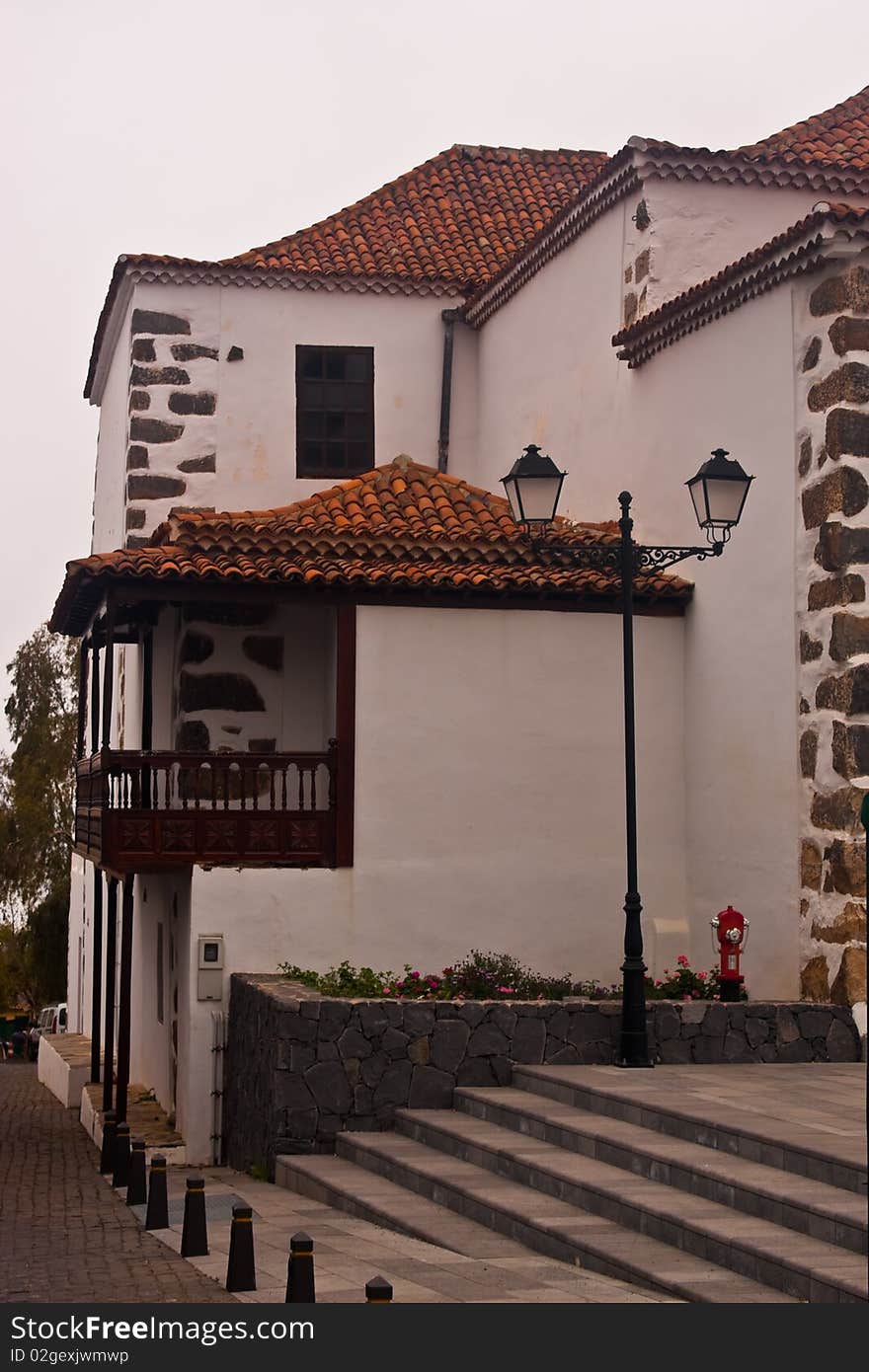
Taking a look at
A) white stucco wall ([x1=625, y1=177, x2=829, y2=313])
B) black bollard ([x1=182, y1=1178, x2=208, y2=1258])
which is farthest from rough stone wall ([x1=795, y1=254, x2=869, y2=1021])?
black bollard ([x1=182, y1=1178, x2=208, y2=1258])

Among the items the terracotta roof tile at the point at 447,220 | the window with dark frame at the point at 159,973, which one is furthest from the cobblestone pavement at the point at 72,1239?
the terracotta roof tile at the point at 447,220

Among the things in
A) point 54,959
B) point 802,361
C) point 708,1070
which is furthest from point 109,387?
point 54,959

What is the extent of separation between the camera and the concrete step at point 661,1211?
8461mm

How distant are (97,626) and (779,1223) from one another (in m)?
10.5

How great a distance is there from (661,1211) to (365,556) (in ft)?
26.6

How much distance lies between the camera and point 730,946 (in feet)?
48.0

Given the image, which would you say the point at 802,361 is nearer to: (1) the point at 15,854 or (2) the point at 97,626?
(2) the point at 97,626

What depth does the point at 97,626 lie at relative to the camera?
18141 millimetres

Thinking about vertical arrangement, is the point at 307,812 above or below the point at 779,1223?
above

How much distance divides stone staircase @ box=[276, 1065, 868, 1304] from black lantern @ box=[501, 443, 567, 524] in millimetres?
3845

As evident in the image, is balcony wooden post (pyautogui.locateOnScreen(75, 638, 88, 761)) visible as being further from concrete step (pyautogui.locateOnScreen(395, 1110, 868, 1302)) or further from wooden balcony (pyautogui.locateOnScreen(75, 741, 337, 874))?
concrete step (pyautogui.locateOnScreen(395, 1110, 868, 1302))

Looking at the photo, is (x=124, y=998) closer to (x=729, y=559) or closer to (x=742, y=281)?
(x=729, y=559)

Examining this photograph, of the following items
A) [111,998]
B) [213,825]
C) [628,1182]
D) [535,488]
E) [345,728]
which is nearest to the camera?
[628,1182]

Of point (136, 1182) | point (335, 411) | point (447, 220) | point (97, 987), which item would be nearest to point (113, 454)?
point (335, 411)
